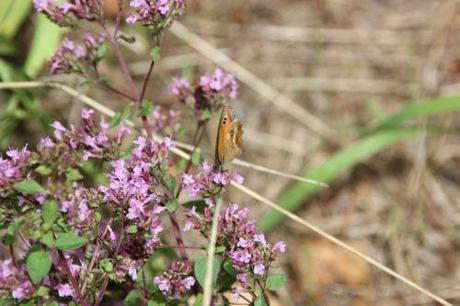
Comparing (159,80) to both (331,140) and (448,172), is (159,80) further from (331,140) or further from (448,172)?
(448,172)

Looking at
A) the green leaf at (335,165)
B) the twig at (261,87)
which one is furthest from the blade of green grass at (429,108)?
the twig at (261,87)

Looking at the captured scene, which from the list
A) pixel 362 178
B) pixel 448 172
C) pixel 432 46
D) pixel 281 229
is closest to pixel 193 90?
pixel 281 229

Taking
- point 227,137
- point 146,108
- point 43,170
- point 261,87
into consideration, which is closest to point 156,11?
point 146,108

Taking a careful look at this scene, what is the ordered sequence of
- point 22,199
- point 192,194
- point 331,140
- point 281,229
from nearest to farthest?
point 22,199 → point 192,194 → point 281,229 → point 331,140

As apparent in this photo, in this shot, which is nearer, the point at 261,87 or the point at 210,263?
the point at 210,263

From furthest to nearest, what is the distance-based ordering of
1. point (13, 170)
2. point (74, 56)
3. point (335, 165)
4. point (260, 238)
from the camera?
1. point (335, 165)
2. point (74, 56)
3. point (260, 238)
4. point (13, 170)

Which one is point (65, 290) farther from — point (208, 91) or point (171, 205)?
point (208, 91)
